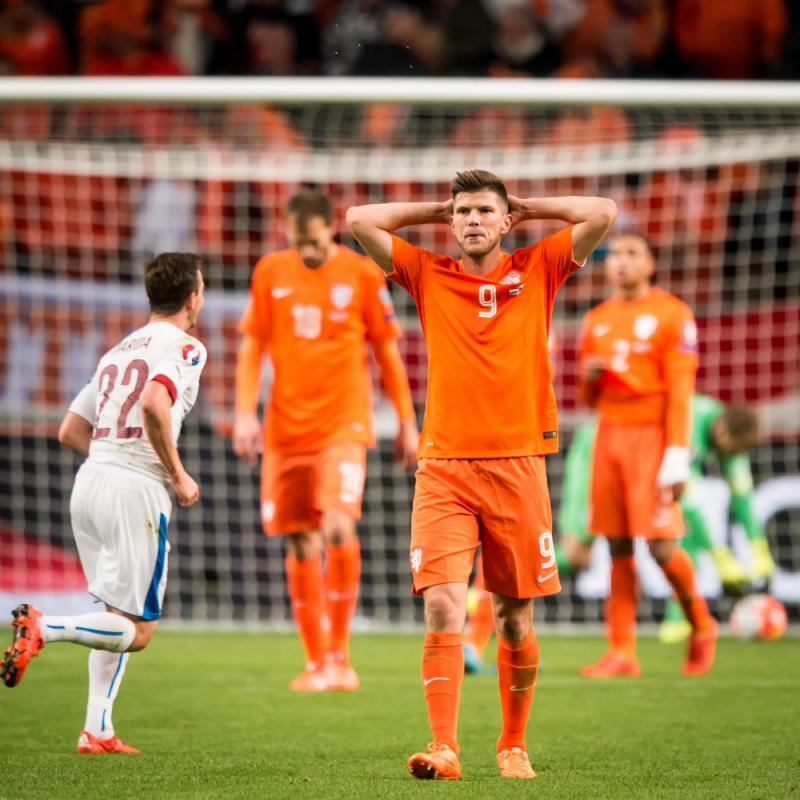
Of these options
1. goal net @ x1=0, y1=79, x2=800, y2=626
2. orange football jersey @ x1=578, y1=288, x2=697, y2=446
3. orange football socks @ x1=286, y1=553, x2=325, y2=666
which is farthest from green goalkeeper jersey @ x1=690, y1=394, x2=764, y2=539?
orange football socks @ x1=286, y1=553, x2=325, y2=666

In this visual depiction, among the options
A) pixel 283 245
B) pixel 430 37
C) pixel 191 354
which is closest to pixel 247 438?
pixel 191 354

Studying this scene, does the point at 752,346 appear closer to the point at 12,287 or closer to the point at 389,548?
the point at 389,548

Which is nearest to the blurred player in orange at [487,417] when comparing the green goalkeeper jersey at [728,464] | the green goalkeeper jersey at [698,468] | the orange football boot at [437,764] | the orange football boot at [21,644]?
the orange football boot at [437,764]

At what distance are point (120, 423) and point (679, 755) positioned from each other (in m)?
2.16

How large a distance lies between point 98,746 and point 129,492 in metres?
0.84

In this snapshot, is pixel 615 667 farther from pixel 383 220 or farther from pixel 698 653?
pixel 383 220

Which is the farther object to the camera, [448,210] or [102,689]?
[102,689]

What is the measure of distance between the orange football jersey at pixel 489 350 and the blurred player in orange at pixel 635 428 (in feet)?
8.91

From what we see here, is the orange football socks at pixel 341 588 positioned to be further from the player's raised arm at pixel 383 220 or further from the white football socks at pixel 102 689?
the player's raised arm at pixel 383 220

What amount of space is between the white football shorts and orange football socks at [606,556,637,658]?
325cm

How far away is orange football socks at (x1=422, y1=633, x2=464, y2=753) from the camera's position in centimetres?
450

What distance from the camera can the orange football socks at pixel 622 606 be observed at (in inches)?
302

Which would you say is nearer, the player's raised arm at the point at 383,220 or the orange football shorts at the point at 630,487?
the player's raised arm at the point at 383,220

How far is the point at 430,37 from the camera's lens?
532 inches
